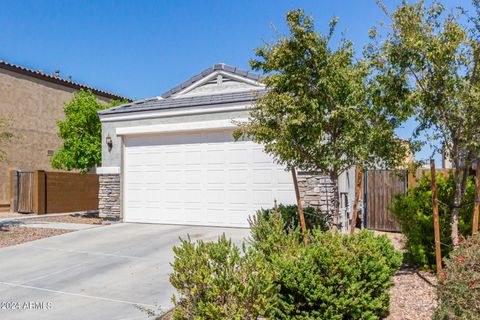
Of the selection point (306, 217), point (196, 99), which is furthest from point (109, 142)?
point (306, 217)

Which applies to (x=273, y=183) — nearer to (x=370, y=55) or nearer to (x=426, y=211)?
(x=426, y=211)

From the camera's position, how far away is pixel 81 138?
15.7 meters

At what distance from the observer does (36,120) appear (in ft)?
61.9

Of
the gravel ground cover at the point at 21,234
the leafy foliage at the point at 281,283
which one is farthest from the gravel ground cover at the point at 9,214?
the leafy foliage at the point at 281,283

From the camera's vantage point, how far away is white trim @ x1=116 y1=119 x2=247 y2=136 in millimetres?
10602

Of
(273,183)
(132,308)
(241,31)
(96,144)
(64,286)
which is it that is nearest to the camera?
(132,308)

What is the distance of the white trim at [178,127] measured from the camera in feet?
34.8

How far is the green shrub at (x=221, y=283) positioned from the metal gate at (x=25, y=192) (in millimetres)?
15076

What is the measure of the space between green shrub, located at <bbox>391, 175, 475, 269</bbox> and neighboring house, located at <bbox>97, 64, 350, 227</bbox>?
9.64 feet

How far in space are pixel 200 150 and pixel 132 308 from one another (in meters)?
6.49

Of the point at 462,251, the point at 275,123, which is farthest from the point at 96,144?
the point at 462,251

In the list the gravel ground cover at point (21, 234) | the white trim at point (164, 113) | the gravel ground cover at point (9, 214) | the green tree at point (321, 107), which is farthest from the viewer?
the gravel ground cover at point (9, 214)

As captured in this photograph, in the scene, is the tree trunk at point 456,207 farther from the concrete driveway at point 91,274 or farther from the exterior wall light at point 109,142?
the exterior wall light at point 109,142

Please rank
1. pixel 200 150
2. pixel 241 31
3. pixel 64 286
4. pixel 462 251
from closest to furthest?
pixel 462 251 < pixel 64 286 < pixel 200 150 < pixel 241 31
